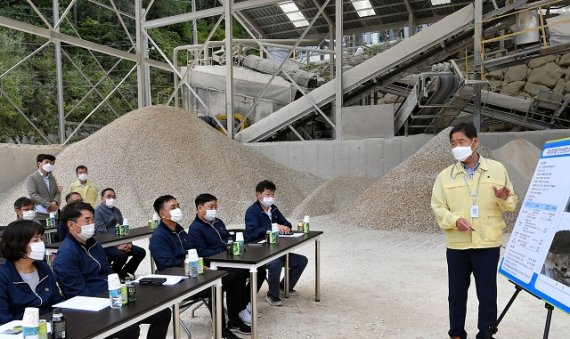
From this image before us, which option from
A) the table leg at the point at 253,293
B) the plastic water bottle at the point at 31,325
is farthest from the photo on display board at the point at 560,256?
the plastic water bottle at the point at 31,325

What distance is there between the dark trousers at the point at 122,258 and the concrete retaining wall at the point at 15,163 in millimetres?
8385

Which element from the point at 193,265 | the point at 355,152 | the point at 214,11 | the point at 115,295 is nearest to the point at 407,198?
the point at 355,152

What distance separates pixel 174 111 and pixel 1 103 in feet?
31.6

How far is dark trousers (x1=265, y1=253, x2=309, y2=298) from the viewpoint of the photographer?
5027 mm

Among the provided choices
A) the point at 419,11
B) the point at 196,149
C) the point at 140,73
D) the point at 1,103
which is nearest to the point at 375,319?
the point at 196,149

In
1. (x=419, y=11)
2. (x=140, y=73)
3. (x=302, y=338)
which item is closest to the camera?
(x=302, y=338)

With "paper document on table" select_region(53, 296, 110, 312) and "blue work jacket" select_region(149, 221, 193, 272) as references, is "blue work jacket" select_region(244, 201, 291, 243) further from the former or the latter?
"paper document on table" select_region(53, 296, 110, 312)

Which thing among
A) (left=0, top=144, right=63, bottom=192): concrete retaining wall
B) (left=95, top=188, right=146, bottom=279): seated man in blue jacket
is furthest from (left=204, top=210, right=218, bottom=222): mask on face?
(left=0, top=144, right=63, bottom=192): concrete retaining wall

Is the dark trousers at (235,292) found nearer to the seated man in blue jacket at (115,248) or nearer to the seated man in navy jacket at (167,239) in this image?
the seated man in navy jacket at (167,239)

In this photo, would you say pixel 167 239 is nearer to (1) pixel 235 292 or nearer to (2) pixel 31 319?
(1) pixel 235 292

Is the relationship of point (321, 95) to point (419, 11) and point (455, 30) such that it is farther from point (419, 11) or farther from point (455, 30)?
point (419, 11)

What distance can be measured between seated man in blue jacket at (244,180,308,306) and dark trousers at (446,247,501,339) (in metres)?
1.99

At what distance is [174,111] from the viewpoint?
46.5 feet

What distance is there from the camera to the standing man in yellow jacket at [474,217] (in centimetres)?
339
